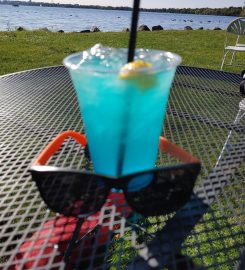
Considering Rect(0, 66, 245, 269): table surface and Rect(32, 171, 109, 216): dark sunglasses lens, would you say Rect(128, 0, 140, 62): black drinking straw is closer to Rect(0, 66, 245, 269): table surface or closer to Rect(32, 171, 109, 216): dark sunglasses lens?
Rect(32, 171, 109, 216): dark sunglasses lens

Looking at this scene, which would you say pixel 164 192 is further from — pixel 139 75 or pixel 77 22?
pixel 77 22

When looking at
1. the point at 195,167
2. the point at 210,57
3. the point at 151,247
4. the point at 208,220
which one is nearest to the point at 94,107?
the point at 195,167

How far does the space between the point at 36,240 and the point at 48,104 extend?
1102 millimetres

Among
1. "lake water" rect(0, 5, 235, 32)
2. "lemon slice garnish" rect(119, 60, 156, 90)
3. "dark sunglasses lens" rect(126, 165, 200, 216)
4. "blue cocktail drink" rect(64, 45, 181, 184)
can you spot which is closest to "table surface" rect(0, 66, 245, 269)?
"dark sunglasses lens" rect(126, 165, 200, 216)

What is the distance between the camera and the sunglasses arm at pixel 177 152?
2.38 feet

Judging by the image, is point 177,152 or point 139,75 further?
point 177,152

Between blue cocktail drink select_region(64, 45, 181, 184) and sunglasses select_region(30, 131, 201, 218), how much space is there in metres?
0.06

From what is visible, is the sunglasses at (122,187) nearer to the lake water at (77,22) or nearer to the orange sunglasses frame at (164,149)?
the orange sunglasses frame at (164,149)

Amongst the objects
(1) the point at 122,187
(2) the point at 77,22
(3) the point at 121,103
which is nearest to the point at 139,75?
(3) the point at 121,103

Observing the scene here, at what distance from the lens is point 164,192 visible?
72 centimetres

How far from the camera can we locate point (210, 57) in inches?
329

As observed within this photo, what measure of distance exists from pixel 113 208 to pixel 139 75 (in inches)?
17.8

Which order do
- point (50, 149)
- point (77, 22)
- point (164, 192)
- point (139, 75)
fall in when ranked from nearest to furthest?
point (139, 75)
point (164, 192)
point (50, 149)
point (77, 22)

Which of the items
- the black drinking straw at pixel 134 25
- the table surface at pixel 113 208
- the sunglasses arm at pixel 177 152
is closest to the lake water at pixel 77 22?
the black drinking straw at pixel 134 25
